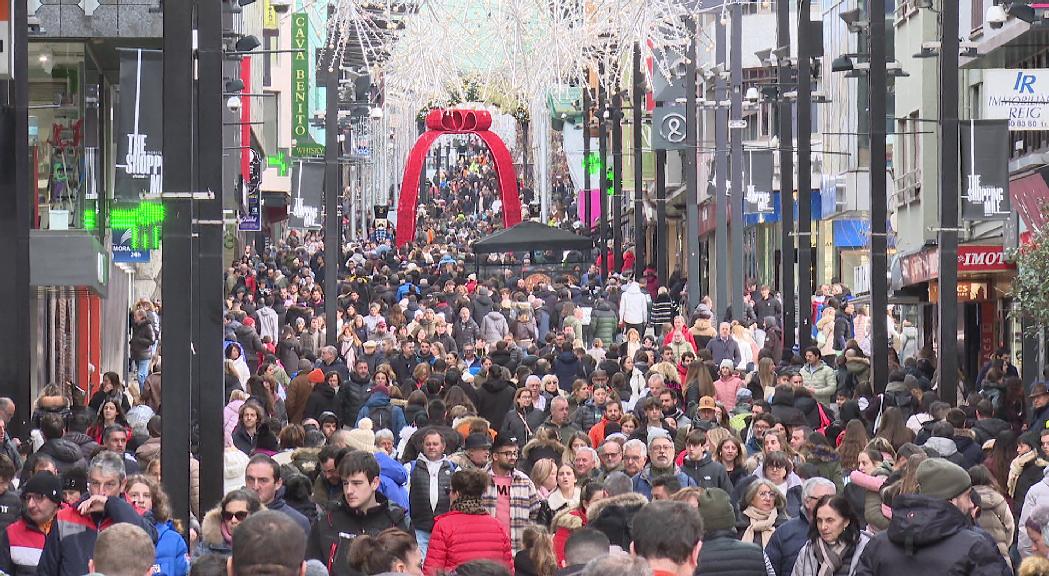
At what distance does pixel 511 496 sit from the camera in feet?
41.9

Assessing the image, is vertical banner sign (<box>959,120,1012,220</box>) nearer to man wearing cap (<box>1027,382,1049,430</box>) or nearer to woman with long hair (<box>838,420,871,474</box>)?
man wearing cap (<box>1027,382,1049,430</box>)

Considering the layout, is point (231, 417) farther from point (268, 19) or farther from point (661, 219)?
point (268, 19)

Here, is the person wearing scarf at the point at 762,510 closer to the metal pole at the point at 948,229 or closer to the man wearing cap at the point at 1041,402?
the man wearing cap at the point at 1041,402

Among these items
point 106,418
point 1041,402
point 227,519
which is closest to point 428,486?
point 227,519

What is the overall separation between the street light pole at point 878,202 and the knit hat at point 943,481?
14100 millimetres

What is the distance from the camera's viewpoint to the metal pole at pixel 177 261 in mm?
13742

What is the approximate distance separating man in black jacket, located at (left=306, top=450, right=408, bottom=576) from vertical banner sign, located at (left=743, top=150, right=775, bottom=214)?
3060 centimetres

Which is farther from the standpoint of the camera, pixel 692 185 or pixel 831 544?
pixel 692 185

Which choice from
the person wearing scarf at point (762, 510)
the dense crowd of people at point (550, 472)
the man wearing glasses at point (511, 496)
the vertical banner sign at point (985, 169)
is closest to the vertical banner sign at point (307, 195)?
the dense crowd of people at point (550, 472)

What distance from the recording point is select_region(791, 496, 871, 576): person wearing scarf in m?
10.2

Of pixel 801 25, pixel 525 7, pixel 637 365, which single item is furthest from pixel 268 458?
pixel 801 25

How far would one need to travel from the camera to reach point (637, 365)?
25.8 m

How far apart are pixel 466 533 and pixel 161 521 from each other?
1430mm

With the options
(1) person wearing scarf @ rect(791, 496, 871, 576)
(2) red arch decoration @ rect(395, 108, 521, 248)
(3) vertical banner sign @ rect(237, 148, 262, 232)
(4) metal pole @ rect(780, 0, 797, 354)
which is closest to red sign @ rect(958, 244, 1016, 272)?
(4) metal pole @ rect(780, 0, 797, 354)
